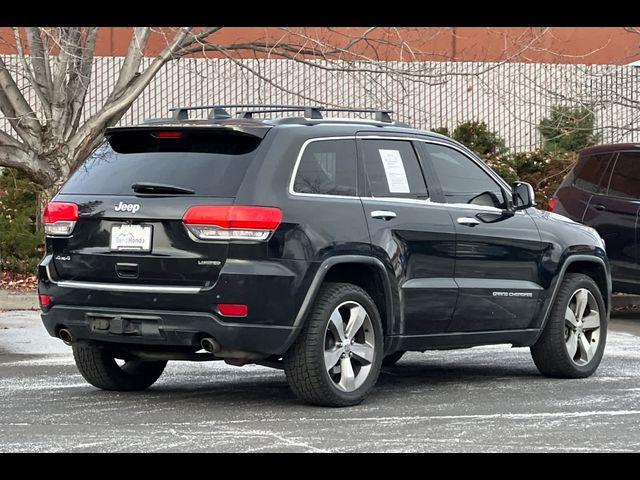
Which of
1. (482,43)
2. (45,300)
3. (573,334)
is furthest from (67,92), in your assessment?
(482,43)

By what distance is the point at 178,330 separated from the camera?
27.0 feet

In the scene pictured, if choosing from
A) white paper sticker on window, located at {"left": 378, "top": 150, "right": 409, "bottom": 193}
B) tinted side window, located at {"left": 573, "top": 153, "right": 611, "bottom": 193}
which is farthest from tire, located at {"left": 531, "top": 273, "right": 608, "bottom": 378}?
tinted side window, located at {"left": 573, "top": 153, "right": 611, "bottom": 193}

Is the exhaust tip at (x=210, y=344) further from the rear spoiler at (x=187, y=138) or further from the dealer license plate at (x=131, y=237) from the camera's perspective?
the rear spoiler at (x=187, y=138)

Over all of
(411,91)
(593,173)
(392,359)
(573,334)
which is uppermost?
(411,91)

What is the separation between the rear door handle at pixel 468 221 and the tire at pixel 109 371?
222cm

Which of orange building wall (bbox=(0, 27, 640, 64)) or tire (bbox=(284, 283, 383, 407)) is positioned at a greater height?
orange building wall (bbox=(0, 27, 640, 64))

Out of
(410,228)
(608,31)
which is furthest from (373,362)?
(608,31)

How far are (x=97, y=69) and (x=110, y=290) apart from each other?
1493cm

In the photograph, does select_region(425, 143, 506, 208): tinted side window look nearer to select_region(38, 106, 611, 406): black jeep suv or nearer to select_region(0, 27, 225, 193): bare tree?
select_region(38, 106, 611, 406): black jeep suv

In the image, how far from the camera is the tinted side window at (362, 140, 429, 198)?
30.1 ft

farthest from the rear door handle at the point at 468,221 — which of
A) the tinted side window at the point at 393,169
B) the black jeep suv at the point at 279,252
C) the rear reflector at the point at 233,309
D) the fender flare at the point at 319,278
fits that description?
the rear reflector at the point at 233,309

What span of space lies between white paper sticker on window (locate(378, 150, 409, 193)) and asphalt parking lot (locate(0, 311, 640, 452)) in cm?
140

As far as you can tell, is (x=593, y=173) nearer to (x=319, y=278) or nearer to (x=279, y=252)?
(x=319, y=278)

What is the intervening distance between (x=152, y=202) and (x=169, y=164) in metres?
0.37
